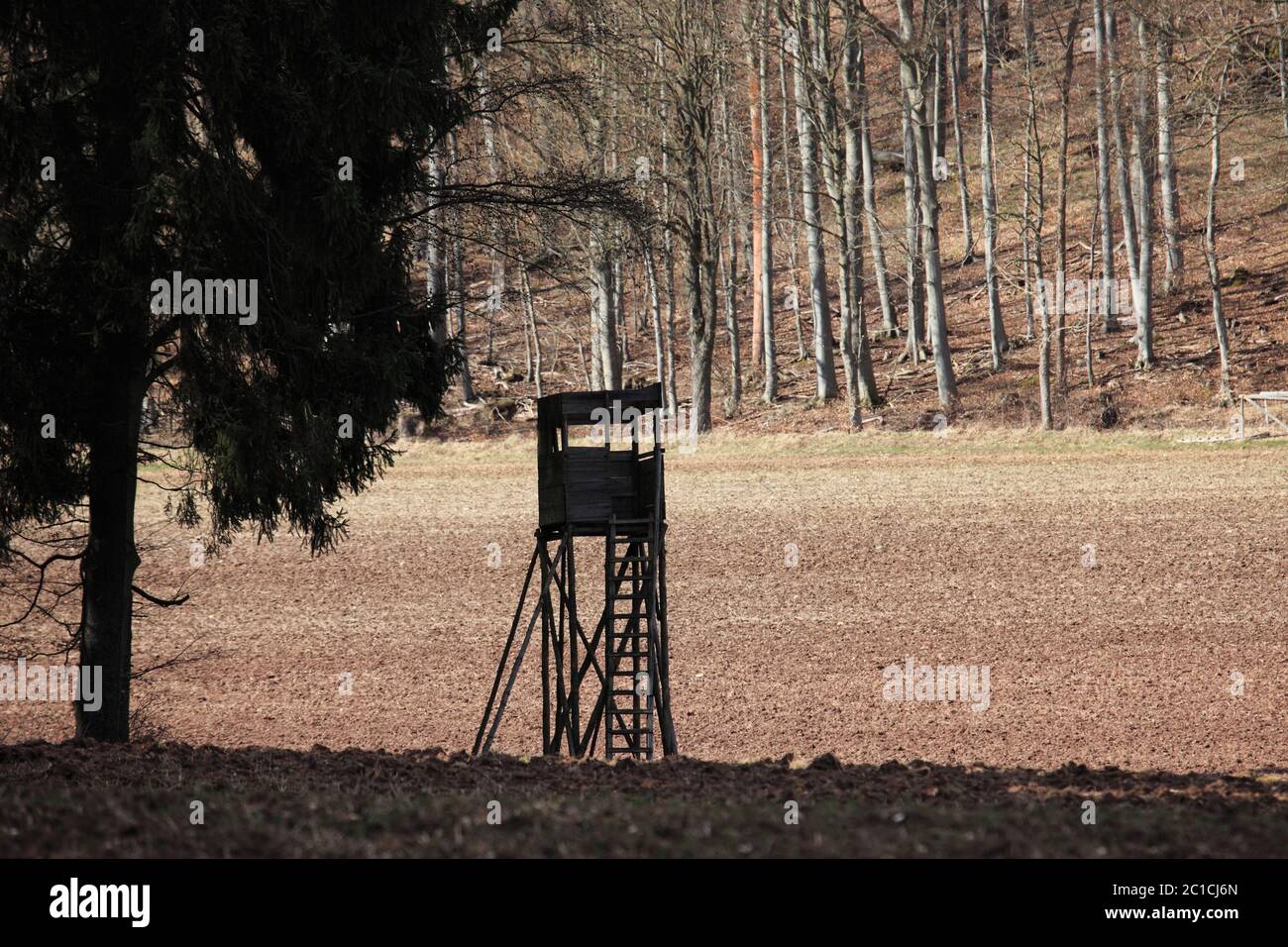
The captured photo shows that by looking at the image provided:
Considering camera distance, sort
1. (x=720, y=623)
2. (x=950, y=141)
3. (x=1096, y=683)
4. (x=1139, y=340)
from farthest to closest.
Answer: (x=950, y=141)
(x=1139, y=340)
(x=720, y=623)
(x=1096, y=683)

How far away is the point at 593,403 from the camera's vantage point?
12680 millimetres

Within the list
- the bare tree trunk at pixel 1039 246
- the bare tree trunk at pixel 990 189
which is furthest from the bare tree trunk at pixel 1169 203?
the bare tree trunk at pixel 990 189

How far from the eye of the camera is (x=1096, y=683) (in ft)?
51.6

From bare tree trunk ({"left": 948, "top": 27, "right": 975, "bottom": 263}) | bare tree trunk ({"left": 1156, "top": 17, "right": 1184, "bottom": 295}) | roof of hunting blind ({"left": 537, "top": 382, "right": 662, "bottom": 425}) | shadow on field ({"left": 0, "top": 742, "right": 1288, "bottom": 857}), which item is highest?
Answer: bare tree trunk ({"left": 948, "top": 27, "right": 975, "bottom": 263})

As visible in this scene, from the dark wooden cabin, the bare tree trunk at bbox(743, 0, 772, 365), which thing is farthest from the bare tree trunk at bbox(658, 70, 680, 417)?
the dark wooden cabin

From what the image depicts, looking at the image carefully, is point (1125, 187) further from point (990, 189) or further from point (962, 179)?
point (962, 179)

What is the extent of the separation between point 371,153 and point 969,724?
9.46 metres

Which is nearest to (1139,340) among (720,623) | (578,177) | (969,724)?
(720,623)

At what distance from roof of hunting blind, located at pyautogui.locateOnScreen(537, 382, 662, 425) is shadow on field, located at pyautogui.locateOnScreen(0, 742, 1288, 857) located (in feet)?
12.7

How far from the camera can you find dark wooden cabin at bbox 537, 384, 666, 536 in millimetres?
12672

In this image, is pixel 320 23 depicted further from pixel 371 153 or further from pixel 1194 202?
pixel 1194 202

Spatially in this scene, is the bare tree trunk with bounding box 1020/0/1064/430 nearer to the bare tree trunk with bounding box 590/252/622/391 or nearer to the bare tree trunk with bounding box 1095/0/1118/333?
the bare tree trunk with bounding box 1095/0/1118/333

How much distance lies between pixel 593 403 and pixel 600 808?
5.97 m

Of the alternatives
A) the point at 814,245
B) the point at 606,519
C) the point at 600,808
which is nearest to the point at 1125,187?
the point at 814,245
